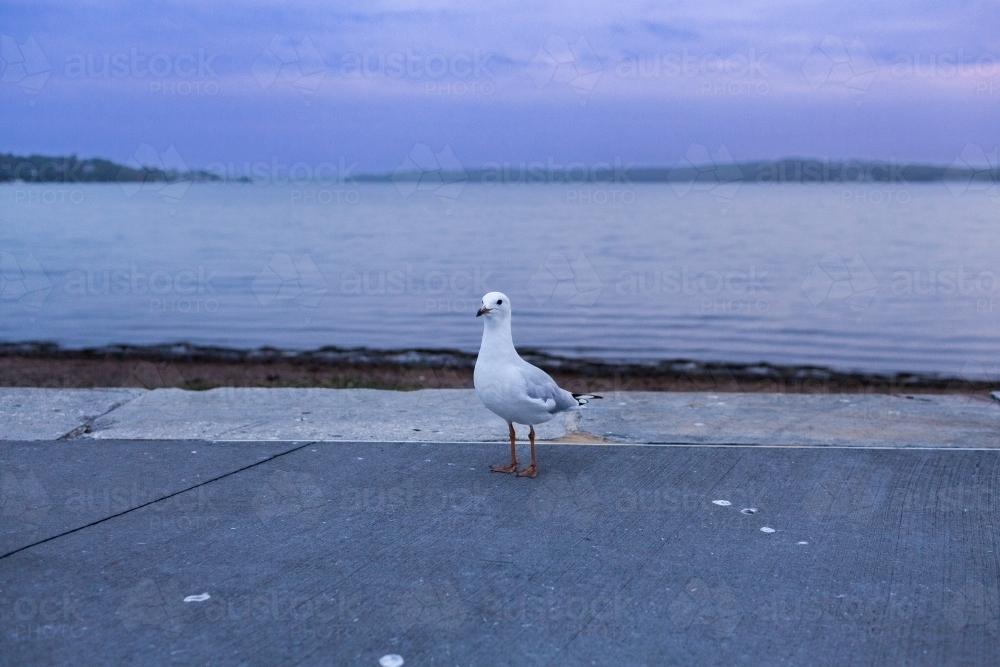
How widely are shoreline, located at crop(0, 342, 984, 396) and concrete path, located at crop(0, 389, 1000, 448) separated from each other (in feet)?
13.3

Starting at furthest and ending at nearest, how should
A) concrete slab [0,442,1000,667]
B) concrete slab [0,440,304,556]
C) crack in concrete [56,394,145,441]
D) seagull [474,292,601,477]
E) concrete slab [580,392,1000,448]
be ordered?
concrete slab [580,392,1000,448] → crack in concrete [56,394,145,441] → seagull [474,292,601,477] → concrete slab [0,440,304,556] → concrete slab [0,442,1000,667]

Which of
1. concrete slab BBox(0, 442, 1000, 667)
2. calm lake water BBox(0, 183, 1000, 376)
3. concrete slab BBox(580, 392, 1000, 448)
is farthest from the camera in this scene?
calm lake water BBox(0, 183, 1000, 376)

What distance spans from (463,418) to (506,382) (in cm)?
162

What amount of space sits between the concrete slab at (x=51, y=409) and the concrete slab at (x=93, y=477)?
311mm

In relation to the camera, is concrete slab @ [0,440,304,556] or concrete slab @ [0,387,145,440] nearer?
concrete slab @ [0,440,304,556]

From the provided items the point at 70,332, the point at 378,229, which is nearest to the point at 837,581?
the point at 70,332

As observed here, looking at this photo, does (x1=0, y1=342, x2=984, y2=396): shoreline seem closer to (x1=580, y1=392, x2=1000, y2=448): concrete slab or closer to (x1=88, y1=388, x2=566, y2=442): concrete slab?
(x1=580, y1=392, x2=1000, y2=448): concrete slab

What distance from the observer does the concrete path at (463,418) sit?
655 centimetres

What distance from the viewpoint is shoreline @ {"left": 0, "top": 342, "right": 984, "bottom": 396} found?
12.8 metres

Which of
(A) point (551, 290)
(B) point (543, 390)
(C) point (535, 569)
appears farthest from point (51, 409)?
(A) point (551, 290)

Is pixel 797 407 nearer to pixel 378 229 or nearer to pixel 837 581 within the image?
pixel 837 581

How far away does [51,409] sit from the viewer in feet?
23.1

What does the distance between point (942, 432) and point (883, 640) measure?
12.1 feet

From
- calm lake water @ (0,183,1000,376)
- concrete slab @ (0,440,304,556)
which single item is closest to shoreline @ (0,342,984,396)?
calm lake water @ (0,183,1000,376)
